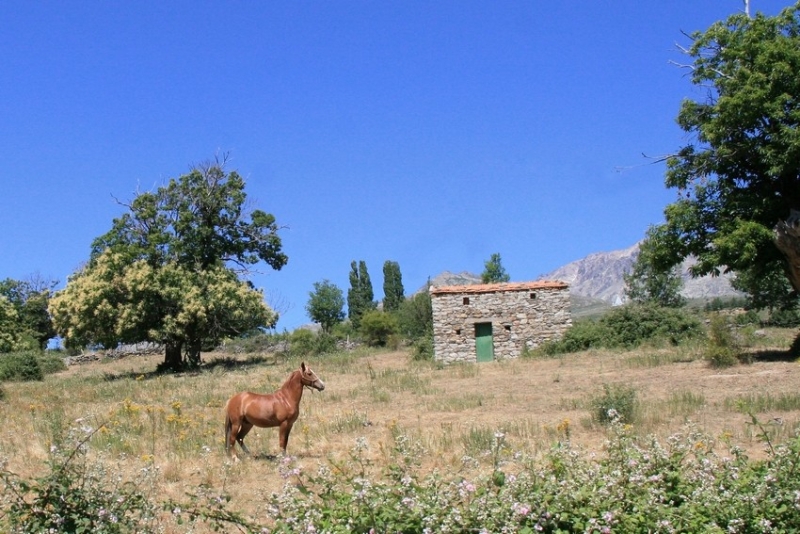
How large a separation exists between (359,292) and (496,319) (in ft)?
151

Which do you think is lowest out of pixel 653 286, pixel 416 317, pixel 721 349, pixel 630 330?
pixel 721 349

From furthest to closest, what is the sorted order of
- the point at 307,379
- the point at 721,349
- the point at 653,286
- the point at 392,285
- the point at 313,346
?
the point at 392,285, the point at 653,286, the point at 313,346, the point at 721,349, the point at 307,379

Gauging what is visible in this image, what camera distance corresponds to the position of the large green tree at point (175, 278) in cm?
3084

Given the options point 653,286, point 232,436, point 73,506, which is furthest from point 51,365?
point 73,506

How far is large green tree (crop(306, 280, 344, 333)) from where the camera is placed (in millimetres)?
80188

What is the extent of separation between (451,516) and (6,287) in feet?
201

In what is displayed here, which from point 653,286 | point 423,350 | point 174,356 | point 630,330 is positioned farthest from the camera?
point 653,286

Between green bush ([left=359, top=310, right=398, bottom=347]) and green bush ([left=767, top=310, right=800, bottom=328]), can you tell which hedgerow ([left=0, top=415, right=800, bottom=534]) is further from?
green bush ([left=359, top=310, right=398, bottom=347])

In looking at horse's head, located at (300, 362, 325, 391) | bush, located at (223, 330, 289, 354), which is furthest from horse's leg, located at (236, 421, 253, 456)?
bush, located at (223, 330, 289, 354)

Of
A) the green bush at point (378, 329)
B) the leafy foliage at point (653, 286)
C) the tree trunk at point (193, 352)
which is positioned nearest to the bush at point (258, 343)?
the green bush at point (378, 329)

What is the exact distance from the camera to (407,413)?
15.4m

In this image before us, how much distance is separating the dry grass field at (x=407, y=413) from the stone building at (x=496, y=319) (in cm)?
611

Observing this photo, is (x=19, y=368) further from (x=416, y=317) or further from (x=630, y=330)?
(x=630, y=330)

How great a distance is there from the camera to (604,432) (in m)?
11.7
